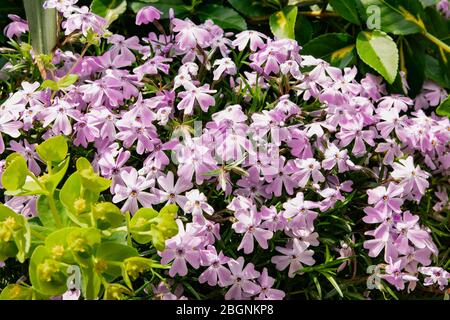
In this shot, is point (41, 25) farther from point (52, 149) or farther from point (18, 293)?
point (18, 293)

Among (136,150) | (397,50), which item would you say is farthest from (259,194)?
(397,50)

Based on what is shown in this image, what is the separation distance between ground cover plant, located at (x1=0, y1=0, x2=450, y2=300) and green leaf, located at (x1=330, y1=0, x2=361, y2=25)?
0.11 meters

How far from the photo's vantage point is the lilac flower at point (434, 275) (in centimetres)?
133

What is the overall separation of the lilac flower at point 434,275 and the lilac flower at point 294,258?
208 mm

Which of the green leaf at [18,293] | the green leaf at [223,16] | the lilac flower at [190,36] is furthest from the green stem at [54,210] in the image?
the green leaf at [223,16]

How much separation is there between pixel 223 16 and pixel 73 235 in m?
0.79

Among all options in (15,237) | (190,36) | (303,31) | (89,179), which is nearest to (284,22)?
(303,31)

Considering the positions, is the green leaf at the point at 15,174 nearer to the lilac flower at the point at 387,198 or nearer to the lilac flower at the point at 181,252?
the lilac flower at the point at 181,252

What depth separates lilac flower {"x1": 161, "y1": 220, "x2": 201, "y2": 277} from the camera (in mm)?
1210

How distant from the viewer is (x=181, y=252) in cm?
122

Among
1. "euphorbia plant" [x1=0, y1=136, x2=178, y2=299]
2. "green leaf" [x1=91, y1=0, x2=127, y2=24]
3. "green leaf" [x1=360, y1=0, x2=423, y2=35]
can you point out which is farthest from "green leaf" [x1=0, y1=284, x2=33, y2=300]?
"green leaf" [x1=360, y1=0, x2=423, y2=35]

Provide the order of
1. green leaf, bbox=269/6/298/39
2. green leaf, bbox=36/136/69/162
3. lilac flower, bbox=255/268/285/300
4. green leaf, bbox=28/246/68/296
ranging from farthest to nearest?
green leaf, bbox=269/6/298/39 < lilac flower, bbox=255/268/285/300 < green leaf, bbox=36/136/69/162 < green leaf, bbox=28/246/68/296

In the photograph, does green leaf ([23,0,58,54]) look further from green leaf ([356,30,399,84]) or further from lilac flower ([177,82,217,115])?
green leaf ([356,30,399,84])
